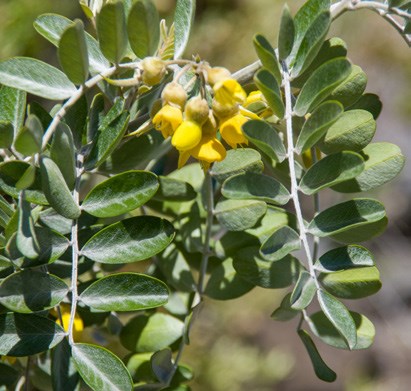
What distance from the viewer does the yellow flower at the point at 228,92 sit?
41 centimetres

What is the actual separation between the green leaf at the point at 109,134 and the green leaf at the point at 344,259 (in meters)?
0.19

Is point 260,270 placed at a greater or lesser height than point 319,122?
lesser

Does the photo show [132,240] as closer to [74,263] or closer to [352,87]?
[74,263]

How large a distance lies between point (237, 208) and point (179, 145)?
5.1 inches

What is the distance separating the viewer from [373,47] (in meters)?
3.20

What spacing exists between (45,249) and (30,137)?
0.30 ft

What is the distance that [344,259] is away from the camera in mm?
469

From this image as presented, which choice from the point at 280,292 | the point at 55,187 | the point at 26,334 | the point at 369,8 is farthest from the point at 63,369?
the point at 280,292

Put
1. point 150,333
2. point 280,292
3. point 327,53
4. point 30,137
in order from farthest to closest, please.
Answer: point 280,292 → point 150,333 → point 327,53 → point 30,137

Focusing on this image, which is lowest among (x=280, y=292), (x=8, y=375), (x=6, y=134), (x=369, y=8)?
(x=280, y=292)

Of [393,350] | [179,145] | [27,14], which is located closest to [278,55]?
[179,145]

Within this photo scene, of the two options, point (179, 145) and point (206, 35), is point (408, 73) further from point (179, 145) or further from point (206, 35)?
point (179, 145)

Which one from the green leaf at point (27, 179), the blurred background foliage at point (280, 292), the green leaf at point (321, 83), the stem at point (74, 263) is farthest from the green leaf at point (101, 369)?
the blurred background foliage at point (280, 292)

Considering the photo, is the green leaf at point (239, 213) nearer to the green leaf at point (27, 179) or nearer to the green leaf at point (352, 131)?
the green leaf at point (352, 131)
